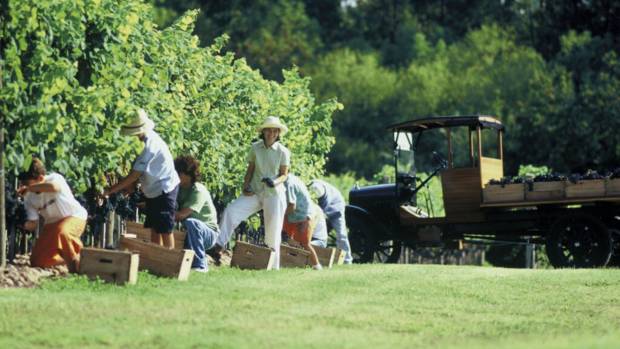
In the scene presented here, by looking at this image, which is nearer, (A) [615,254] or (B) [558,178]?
(B) [558,178]

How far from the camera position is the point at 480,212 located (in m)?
21.2

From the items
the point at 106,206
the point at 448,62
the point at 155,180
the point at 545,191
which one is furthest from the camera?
the point at 448,62

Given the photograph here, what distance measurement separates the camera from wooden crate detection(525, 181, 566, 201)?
19969 millimetres

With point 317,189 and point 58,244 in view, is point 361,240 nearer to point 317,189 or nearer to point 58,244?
point 317,189

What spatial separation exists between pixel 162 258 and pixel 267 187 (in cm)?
238

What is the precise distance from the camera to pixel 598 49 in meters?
49.2

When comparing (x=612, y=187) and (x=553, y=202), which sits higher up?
(x=612, y=187)

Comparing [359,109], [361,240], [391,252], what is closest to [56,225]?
[361,240]

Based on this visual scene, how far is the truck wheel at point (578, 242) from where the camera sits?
19.8 m

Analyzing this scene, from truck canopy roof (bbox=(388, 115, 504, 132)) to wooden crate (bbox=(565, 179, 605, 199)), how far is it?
1.95 meters

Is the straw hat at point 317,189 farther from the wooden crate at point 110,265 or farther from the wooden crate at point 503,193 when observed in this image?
the wooden crate at point 110,265

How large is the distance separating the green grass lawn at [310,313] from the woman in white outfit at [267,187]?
647 mm

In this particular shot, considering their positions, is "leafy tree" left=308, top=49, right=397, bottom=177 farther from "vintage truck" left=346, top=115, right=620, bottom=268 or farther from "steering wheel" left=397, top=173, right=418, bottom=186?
"steering wheel" left=397, top=173, right=418, bottom=186

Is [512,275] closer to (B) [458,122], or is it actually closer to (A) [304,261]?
(A) [304,261]
